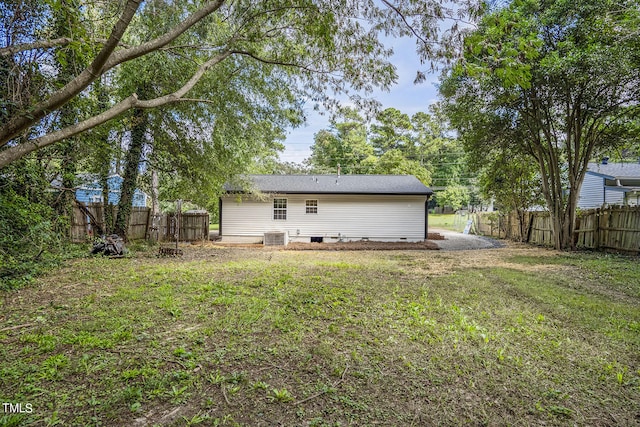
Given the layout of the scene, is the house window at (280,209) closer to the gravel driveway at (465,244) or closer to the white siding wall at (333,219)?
the white siding wall at (333,219)

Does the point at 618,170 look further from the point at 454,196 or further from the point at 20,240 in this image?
the point at 20,240

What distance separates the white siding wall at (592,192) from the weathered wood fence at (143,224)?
73.4 feet

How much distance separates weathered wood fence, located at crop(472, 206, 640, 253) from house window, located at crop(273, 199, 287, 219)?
11.1 meters

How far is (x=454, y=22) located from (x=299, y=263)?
602 centimetres

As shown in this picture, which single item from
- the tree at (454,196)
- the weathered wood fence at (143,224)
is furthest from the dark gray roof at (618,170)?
the weathered wood fence at (143,224)

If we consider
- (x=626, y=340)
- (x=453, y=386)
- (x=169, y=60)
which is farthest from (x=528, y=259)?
(x=169, y=60)

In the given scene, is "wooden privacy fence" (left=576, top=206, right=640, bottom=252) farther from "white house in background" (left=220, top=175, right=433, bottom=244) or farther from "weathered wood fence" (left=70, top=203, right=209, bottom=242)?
"weathered wood fence" (left=70, top=203, right=209, bottom=242)

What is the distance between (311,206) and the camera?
14.2 meters

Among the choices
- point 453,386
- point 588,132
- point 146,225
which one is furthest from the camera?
point 146,225

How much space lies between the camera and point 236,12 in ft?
17.9

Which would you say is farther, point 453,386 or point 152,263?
point 152,263

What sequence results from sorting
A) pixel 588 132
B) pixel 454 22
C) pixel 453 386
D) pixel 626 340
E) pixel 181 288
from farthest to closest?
1. pixel 588 132
2. pixel 181 288
3. pixel 454 22
4. pixel 626 340
5. pixel 453 386

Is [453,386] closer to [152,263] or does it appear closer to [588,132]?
[152,263]

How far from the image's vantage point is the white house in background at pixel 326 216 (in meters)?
14.0
